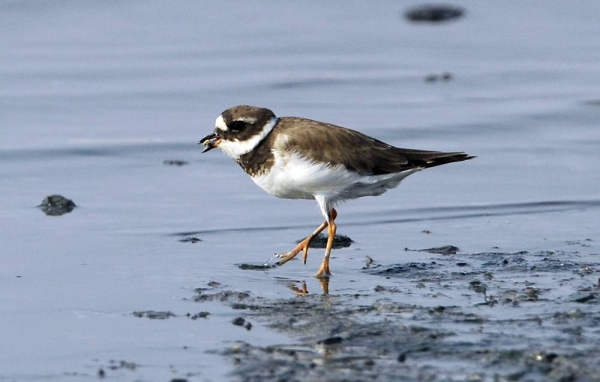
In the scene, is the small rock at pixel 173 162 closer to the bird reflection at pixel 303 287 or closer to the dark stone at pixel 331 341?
the bird reflection at pixel 303 287

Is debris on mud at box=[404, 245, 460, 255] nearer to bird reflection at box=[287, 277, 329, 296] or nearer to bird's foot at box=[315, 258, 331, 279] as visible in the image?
bird's foot at box=[315, 258, 331, 279]

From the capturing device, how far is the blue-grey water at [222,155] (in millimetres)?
6133

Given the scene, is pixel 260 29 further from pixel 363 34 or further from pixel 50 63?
pixel 50 63

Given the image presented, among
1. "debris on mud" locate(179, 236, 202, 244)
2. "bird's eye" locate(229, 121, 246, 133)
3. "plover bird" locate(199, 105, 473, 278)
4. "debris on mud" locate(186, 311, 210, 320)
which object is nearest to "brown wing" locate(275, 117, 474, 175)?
"plover bird" locate(199, 105, 473, 278)

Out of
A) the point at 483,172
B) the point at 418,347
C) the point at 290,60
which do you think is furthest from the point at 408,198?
the point at 290,60

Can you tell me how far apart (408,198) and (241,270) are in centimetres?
250

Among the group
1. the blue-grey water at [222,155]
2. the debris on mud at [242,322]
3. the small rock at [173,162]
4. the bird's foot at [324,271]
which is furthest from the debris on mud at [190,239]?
the small rock at [173,162]

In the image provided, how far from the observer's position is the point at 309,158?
23.2 ft

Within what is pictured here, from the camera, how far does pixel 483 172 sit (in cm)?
1001

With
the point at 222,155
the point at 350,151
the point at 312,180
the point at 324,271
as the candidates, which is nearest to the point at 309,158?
the point at 312,180

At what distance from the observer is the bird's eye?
7.20 m

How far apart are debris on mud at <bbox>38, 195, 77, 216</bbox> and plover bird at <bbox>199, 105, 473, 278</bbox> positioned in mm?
1736

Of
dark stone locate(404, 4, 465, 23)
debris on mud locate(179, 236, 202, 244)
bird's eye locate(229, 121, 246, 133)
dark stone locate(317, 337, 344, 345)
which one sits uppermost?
dark stone locate(404, 4, 465, 23)

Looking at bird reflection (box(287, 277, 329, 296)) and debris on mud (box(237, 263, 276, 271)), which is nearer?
bird reflection (box(287, 277, 329, 296))
